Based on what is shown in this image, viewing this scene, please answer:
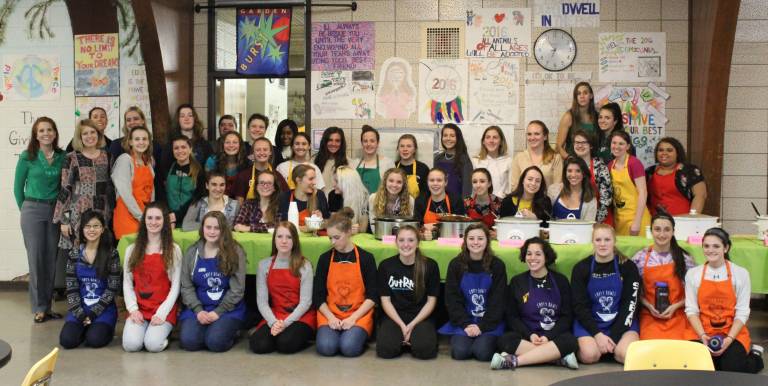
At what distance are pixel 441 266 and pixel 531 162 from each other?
4.76ft

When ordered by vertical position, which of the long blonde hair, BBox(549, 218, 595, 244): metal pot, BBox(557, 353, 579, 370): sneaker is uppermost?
the long blonde hair

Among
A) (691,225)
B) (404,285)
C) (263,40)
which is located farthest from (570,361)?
(263,40)

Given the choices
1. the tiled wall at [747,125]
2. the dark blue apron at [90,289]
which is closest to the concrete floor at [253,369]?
the dark blue apron at [90,289]

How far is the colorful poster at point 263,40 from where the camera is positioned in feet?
25.7

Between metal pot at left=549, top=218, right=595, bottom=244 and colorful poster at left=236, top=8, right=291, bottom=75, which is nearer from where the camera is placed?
metal pot at left=549, top=218, right=595, bottom=244

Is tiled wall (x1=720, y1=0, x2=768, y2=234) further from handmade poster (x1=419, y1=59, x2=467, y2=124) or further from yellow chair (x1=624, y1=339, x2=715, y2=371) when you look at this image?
yellow chair (x1=624, y1=339, x2=715, y2=371)

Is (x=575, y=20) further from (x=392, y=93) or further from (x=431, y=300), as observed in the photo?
(x=431, y=300)

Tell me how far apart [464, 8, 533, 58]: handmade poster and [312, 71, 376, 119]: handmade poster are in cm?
99

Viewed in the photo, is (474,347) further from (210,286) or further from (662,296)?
(210,286)

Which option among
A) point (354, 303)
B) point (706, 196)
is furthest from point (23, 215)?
point (706, 196)

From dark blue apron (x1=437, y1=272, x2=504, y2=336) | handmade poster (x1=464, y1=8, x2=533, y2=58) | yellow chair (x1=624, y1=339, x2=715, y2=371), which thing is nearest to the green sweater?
dark blue apron (x1=437, y1=272, x2=504, y2=336)

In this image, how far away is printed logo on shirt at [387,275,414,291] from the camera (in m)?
5.61

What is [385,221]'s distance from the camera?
589cm

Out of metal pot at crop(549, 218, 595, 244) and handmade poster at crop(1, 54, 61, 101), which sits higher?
handmade poster at crop(1, 54, 61, 101)
